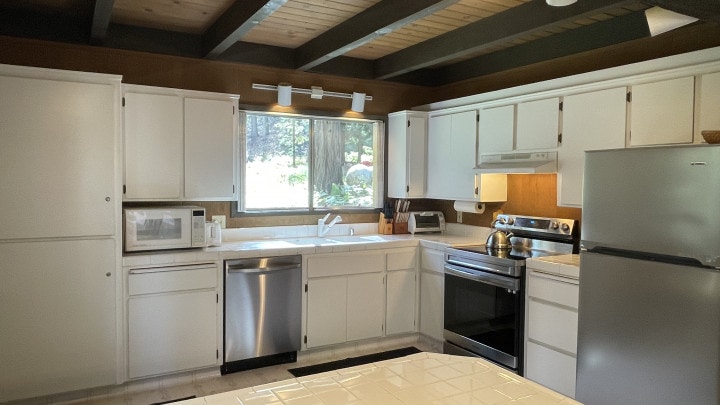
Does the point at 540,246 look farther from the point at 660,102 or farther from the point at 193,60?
the point at 193,60

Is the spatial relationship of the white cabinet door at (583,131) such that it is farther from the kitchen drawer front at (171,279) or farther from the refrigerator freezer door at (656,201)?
the kitchen drawer front at (171,279)

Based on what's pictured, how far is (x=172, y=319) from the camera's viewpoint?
134 inches

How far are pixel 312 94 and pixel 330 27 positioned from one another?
32.3 inches

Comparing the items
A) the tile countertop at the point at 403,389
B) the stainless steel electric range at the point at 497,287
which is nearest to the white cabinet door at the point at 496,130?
the stainless steel electric range at the point at 497,287

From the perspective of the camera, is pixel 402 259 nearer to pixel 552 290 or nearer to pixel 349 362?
pixel 349 362

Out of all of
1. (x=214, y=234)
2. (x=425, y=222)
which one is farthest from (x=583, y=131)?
(x=214, y=234)

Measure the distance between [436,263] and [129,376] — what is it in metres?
2.39

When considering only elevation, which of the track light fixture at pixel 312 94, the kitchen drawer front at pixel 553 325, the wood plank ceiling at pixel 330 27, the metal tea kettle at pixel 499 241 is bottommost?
the kitchen drawer front at pixel 553 325

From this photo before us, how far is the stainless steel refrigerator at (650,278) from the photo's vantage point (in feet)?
7.38

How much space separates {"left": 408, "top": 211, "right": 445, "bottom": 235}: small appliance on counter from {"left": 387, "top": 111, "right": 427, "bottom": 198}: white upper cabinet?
0.20 meters

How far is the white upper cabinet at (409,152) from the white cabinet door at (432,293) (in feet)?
2.17

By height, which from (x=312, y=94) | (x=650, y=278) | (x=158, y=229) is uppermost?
(x=312, y=94)

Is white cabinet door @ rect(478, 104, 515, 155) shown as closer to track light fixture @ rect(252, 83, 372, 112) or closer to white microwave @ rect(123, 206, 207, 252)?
track light fixture @ rect(252, 83, 372, 112)

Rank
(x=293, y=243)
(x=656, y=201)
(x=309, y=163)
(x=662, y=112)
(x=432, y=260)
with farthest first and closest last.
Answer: (x=309, y=163) → (x=432, y=260) → (x=293, y=243) → (x=662, y=112) → (x=656, y=201)
